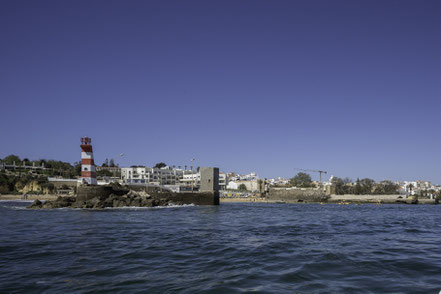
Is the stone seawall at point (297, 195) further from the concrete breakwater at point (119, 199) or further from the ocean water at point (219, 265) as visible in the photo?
the ocean water at point (219, 265)

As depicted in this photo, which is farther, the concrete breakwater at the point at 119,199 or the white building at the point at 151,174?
the white building at the point at 151,174

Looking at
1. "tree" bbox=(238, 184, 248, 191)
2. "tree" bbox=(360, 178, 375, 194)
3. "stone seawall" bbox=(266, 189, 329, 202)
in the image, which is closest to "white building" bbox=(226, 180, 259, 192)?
"tree" bbox=(238, 184, 248, 191)

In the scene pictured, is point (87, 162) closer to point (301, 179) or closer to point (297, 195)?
point (297, 195)

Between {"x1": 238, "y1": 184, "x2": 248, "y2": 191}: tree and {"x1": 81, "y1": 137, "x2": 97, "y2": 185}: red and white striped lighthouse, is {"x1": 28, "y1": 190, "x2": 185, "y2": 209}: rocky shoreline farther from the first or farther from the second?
{"x1": 238, "y1": 184, "x2": 248, "y2": 191}: tree

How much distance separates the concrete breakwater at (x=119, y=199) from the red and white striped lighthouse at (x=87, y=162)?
5.03 ft

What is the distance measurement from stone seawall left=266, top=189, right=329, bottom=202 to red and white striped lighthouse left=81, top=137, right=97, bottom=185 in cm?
6774

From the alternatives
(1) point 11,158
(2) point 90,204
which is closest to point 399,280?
(2) point 90,204

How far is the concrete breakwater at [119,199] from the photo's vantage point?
138 ft

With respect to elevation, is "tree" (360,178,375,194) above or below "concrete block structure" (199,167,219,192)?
below

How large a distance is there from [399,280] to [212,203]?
157 ft

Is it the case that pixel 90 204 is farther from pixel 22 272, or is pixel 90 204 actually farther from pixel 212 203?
pixel 22 272

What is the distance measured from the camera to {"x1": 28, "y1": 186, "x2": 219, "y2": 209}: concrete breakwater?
42031 millimetres

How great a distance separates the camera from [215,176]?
182 ft

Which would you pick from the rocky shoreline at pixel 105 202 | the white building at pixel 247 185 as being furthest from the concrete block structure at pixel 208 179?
the white building at pixel 247 185
